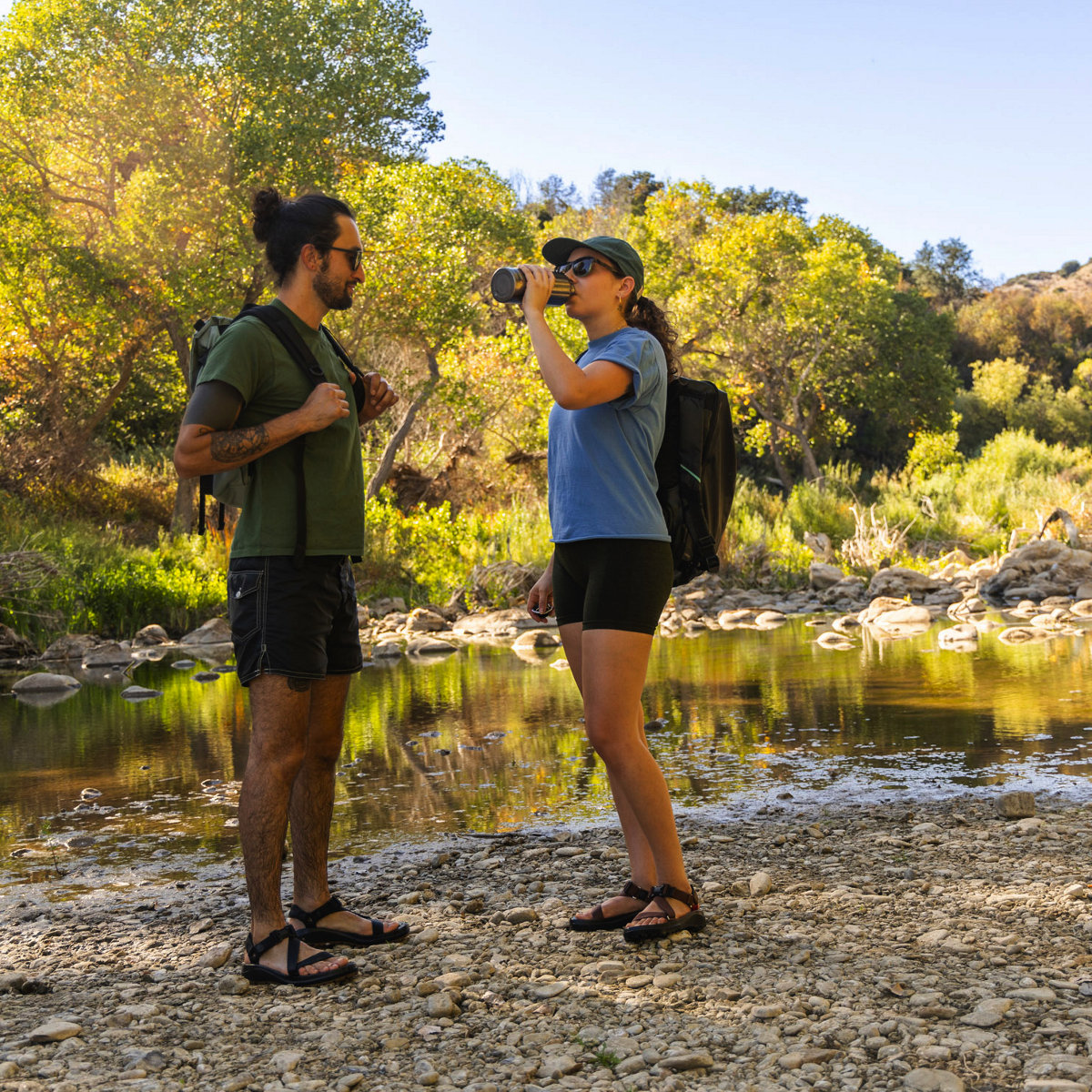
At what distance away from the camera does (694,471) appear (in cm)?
335

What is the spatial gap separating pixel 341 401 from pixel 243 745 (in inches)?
177

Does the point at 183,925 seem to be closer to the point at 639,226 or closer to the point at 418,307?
the point at 418,307

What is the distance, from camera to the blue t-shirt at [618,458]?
3.16 m

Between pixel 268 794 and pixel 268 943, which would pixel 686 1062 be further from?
pixel 268 794

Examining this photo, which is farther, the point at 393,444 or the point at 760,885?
the point at 393,444

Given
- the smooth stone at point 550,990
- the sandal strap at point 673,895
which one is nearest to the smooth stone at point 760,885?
the sandal strap at point 673,895

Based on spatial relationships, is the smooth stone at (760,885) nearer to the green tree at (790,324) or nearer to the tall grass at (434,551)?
the tall grass at (434,551)

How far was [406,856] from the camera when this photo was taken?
424 cm

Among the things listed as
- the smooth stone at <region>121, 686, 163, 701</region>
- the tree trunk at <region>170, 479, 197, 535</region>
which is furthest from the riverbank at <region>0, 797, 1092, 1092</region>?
the tree trunk at <region>170, 479, 197, 535</region>

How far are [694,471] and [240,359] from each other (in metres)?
1.34

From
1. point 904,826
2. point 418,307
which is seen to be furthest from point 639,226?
point 904,826

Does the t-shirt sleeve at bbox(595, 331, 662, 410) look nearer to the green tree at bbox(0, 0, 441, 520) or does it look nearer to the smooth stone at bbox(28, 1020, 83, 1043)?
the smooth stone at bbox(28, 1020, 83, 1043)

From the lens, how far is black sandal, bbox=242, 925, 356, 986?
290 centimetres

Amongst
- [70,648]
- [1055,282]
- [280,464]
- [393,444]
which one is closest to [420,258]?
[393,444]
